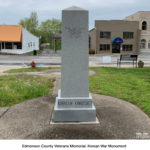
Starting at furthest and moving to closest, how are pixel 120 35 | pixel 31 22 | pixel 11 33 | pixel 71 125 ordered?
1. pixel 31 22
2. pixel 120 35
3. pixel 11 33
4. pixel 71 125

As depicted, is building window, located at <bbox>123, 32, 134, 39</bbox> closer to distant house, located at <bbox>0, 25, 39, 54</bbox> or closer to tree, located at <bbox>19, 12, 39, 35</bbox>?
distant house, located at <bbox>0, 25, 39, 54</bbox>

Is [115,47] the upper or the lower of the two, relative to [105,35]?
lower

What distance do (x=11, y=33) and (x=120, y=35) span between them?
25270 mm

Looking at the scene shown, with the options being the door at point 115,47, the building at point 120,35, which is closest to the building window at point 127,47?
the building at point 120,35

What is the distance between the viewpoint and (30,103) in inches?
242

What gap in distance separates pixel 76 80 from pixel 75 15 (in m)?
1.60

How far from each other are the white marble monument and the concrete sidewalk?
33cm

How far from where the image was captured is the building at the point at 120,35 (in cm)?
4516

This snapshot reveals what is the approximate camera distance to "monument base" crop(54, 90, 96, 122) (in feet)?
15.5

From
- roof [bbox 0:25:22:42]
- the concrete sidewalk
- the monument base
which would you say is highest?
roof [bbox 0:25:22:42]

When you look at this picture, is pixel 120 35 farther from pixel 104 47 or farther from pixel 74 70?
pixel 74 70

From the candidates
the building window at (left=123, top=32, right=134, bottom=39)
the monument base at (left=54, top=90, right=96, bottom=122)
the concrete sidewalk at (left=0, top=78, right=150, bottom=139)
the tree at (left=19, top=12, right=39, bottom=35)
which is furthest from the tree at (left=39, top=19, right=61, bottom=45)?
the monument base at (left=54, top=90, right=96, bottom=122)

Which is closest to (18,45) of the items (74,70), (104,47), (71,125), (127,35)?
(104,47)

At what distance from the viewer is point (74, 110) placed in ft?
15.6
